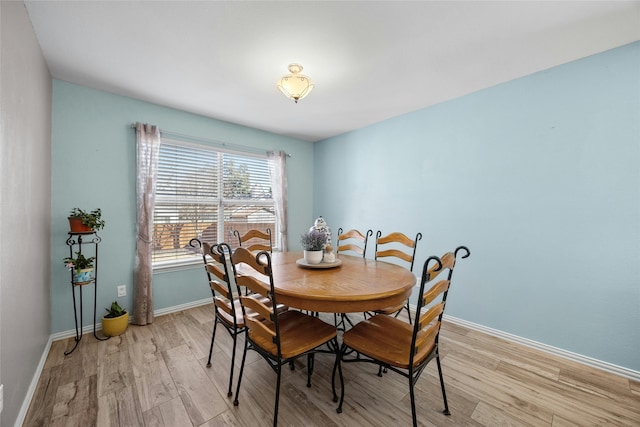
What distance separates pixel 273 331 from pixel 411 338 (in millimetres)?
808

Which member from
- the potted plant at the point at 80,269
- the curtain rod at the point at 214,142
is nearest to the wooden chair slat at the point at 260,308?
the potted plant at the point at 80,269

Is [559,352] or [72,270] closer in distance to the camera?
[559,352]

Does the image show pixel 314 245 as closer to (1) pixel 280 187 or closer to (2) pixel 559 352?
(1) pixel 280 187

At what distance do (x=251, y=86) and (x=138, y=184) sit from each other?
161 cm

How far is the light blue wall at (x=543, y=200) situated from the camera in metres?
1.84

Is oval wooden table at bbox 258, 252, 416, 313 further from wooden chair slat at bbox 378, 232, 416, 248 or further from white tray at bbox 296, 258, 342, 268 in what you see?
wooden chair slat at bbox 378, 232, 416, 248

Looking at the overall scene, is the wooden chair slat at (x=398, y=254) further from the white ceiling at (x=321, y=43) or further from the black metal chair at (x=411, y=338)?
the white ceiling at (x=321, y=43)

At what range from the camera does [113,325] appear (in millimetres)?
2336

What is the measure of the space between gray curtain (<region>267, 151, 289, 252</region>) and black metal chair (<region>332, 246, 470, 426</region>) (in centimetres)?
250

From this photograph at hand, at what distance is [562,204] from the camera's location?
208 cm

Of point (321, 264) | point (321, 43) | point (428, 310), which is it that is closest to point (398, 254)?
point (321, 264)

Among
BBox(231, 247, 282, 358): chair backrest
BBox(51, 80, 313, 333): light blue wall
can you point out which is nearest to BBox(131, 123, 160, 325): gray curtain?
BBox(51, 80, 313, 333): light blue wall

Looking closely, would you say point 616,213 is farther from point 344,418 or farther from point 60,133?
point 60,133

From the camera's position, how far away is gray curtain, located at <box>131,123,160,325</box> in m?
2.60
